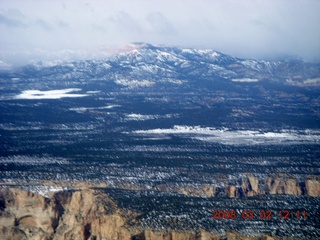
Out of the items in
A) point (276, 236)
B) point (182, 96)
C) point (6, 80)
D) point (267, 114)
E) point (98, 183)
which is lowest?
point (276, 236)

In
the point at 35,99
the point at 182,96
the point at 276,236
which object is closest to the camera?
the point at 276,236

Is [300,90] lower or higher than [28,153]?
higher

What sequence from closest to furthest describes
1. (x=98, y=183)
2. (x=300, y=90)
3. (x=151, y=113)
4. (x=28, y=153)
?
1. (x=98, y=183)
2. (x=28, y=153)
3. (x=151, y=113)
4. (x=300, y=90)

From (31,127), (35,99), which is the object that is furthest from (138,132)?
(35,99)

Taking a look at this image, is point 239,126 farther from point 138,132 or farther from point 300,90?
point 300,90
